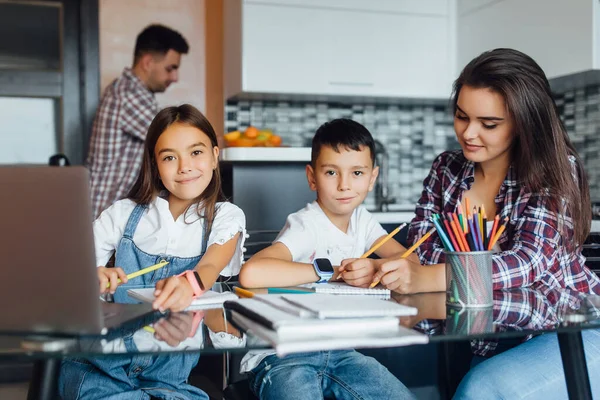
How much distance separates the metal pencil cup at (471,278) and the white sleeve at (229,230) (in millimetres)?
602

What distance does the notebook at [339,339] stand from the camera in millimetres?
923

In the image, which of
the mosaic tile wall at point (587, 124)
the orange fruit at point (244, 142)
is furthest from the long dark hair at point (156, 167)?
the mosaic tile wall at point (587, 124)

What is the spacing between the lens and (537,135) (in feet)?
5.38

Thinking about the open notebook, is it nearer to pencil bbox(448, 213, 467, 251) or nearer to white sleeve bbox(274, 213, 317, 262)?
pencil bbox(448, 213, 467, 251)

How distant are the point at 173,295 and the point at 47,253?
0.92 ft

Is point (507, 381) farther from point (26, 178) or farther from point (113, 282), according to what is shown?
point (26, 178)

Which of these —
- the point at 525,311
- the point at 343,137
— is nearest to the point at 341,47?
the point at 343,137

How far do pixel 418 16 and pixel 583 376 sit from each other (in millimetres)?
3228

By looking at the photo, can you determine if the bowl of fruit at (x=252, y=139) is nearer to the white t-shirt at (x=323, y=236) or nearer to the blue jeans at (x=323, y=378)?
the white t-shirt at (x=323, y=236)

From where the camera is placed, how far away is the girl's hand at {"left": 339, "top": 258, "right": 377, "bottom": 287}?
4.76 feet

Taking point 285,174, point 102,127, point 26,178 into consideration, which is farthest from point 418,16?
point 26,178

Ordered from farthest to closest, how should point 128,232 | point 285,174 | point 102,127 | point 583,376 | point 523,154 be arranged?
point 102,127
point 285,174
point 128,232
point 523,154
point 583,376

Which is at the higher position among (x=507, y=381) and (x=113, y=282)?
(x=113, y=282)

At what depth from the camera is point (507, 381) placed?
1.36 m
